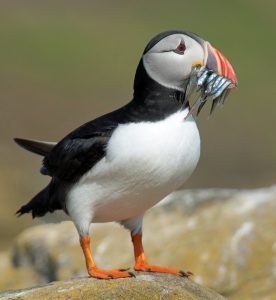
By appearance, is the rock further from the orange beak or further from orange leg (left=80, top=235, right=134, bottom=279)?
the orange beak

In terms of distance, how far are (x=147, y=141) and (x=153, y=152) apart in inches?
3.9

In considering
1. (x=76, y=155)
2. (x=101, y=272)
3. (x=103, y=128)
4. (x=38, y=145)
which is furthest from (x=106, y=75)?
(x=101, y=272)

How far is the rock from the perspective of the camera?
8.20 meters

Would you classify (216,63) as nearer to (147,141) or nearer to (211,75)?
(211,75)

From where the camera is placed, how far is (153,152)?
8297 mm

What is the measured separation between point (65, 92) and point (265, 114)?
755 cm

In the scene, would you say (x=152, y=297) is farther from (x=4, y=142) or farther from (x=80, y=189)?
(x=4, y=142)

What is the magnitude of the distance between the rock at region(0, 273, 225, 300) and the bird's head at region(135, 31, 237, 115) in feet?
5.45

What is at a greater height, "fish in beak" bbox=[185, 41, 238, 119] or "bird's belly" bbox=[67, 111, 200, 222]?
"fish in beak" bbox=[185, 41, 238, 119]

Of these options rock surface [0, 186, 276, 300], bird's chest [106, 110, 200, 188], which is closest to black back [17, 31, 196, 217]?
bird's chest [106, 110, 200, 188]

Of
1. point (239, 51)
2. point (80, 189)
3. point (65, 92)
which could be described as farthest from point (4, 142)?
point (239, 51)

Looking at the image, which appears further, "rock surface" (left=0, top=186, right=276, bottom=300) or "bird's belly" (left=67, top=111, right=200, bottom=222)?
"rock surface" (left=0, top=186, right=276, bottom=300)

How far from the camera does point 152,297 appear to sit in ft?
27.3

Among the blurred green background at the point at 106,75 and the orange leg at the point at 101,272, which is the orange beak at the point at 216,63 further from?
the blurred green background at the point at 106,75
